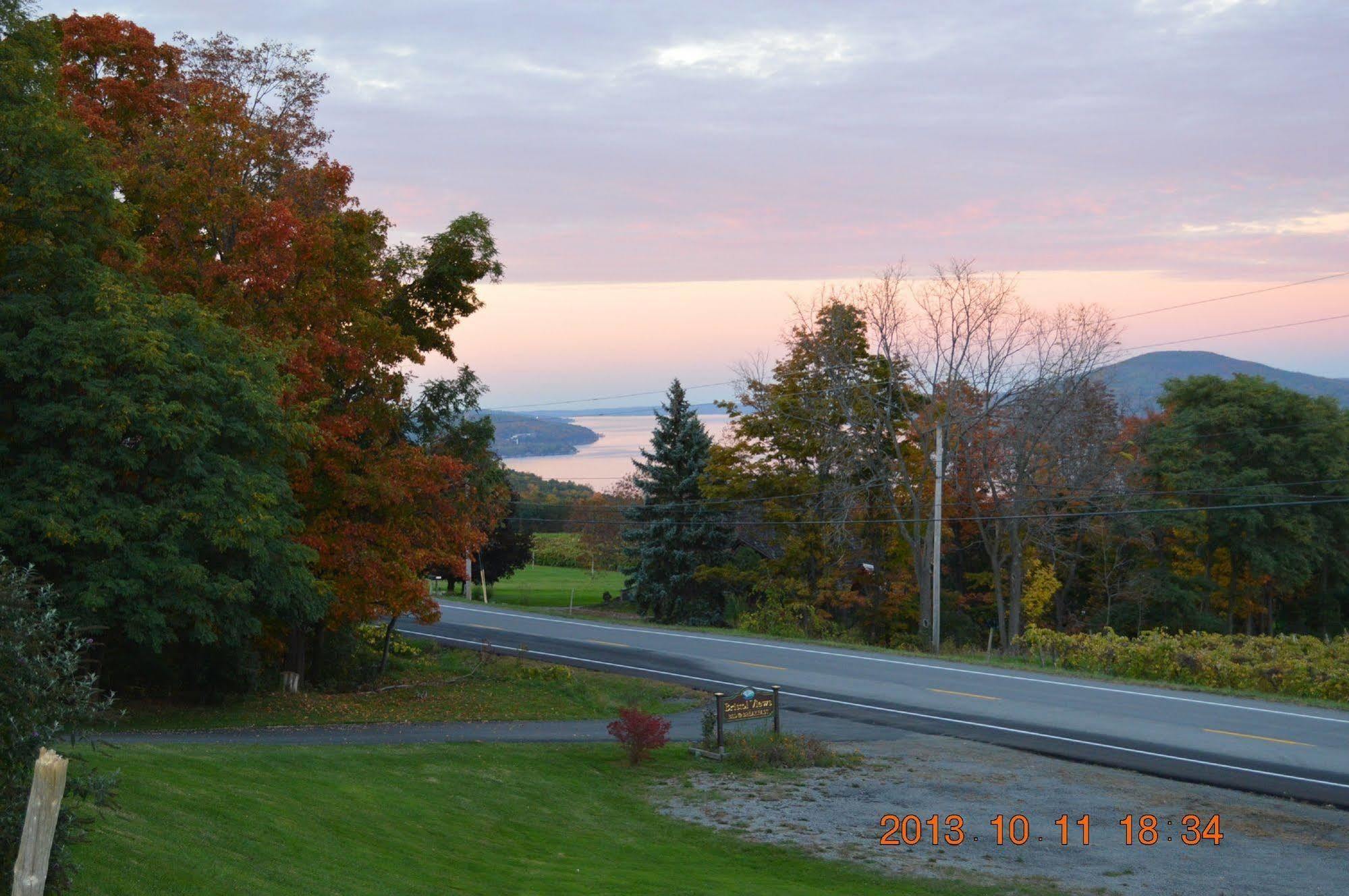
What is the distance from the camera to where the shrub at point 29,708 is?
6.83 metres

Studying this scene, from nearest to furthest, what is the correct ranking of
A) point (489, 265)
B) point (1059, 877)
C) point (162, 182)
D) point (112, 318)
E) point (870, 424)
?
point (1059, 877) → point (112, 318) → point (162, 182) → point (489, 265) → point (870, 424)

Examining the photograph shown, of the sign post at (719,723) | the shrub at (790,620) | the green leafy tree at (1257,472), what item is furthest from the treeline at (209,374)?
the green leafy tree at (1257,472)

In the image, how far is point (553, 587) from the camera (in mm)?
72000

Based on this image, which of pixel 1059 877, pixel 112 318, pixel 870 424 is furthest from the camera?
pixel 870 424

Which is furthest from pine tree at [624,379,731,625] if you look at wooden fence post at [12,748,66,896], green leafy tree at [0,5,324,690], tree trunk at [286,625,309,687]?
wooden fence post at [12,748,66,896]

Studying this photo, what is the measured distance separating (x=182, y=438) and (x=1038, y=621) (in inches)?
1903

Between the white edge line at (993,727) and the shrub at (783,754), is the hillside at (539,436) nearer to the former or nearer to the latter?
the white edge line at (993,727)

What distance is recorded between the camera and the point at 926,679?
92.5ft

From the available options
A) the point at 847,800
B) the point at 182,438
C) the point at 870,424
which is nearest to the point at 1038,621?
the point at 870,424

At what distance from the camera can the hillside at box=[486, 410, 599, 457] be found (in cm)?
12400

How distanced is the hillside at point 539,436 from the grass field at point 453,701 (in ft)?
283

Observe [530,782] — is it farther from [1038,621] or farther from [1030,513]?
[1038,621]

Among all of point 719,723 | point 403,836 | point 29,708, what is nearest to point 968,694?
point 719,723

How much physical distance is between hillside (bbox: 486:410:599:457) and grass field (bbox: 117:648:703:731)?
283 feet
